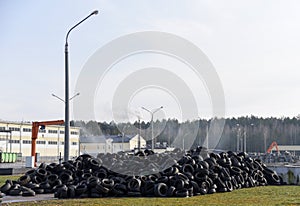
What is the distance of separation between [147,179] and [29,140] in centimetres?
7465

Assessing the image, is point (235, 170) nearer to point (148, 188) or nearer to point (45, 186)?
point (148, 188)

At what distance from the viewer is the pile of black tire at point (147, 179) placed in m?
14.6

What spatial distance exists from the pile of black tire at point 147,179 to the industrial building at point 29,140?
59.2 meters

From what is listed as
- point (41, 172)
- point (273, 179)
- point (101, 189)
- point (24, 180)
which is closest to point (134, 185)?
point (101, 189)

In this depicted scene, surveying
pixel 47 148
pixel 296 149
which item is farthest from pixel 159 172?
pixel 296 149

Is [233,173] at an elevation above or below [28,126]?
below

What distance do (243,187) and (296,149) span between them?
374 ft

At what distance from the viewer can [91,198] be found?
46.0 ft

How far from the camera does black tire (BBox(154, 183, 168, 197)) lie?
14406 millimetres

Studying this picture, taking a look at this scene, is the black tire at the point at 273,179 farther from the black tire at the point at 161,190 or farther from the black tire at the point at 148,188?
the black tire at the point at 148,188

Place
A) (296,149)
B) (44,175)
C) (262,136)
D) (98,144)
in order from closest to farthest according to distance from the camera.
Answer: (44,175), (98,144), (296,149), (262,136)

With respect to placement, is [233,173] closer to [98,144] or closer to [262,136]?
[98,144]

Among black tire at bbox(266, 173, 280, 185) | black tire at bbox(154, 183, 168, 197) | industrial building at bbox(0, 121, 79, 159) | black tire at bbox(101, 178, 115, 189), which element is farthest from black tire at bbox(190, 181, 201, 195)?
industrial building at bbox(0, 121, 79, 159)

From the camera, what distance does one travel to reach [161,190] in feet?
47.7
